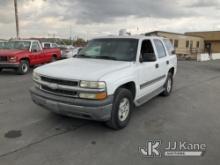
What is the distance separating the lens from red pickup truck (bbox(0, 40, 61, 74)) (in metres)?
11.1

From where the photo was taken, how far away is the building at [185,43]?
33562 mm

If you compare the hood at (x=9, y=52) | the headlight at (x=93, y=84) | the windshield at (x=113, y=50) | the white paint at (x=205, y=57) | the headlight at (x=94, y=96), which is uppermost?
the windshield at (x=113, y=50)

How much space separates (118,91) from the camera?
14.1ft

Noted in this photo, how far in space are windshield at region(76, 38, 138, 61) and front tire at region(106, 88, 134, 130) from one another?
89cm

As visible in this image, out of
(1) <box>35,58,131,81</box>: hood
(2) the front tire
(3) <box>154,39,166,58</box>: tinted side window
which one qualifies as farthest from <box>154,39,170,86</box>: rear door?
(2) the front tire

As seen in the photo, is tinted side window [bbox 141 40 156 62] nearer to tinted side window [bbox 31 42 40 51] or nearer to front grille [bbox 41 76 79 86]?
front grille [bbox 41 76 79 86]

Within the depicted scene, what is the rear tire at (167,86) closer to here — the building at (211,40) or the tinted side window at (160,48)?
the tinted side window at (160,48)

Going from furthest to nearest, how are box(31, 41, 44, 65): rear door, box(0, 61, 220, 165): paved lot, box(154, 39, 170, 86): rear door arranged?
box(31, 41, 44, 65): rear door, box(154, 39, 170, 86): rear door, box(0, 61, 220, 165): paved lot

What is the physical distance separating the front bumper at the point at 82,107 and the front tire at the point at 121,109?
0.20 metres

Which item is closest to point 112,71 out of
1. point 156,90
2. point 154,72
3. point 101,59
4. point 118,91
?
point 118,91

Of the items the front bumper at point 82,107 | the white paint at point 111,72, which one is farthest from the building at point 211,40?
the front bumper at point 82,107

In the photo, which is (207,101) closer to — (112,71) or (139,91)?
(139,91)

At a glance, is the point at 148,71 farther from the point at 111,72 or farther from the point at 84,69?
the point at 84,69

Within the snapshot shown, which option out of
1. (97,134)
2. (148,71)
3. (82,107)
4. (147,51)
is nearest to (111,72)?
(82,107)
